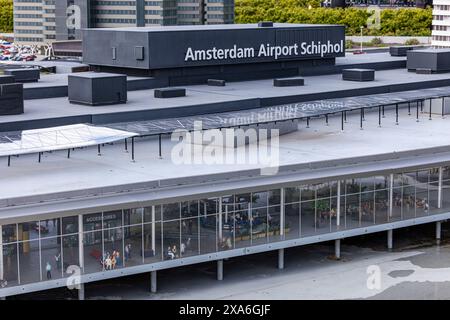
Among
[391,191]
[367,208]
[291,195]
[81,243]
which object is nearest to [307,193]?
[291,195]

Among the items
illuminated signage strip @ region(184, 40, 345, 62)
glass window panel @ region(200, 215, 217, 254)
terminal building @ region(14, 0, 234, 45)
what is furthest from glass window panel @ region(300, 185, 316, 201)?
terminal building @ region(14, 0, 234, 45)

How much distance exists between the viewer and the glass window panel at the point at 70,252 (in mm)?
49906

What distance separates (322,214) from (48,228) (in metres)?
16.0

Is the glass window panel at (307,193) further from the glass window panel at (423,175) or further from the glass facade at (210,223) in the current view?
the glass window panel at (423,175)

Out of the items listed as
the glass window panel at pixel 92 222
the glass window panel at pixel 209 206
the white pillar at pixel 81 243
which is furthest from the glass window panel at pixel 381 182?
the white pillar at pixel 81 243

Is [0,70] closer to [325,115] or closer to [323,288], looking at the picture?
[325,115]

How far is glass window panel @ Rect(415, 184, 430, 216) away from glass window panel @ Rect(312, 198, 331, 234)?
6471 millimetres

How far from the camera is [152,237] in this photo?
52500mm

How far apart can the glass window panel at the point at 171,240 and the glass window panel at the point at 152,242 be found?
1.09ft

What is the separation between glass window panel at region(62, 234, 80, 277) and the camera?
4991 cm

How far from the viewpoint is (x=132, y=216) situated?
5175 cm

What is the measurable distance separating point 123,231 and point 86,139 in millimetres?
8810

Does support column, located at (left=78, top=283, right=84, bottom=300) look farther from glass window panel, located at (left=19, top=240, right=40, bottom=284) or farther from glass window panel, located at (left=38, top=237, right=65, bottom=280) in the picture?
glass window panel, located at (left=19, top=240, right=40, bottom=284)
